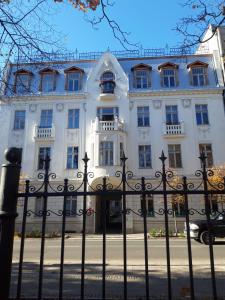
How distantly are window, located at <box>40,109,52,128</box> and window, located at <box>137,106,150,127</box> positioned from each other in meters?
8.18

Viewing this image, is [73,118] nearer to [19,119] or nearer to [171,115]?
[19,119]

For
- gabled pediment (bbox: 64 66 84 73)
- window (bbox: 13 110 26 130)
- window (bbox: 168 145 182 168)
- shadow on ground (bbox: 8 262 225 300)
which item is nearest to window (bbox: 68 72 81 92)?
gabled pediment (bbox: 64 66 84 73)

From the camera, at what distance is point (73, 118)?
27.0 metres

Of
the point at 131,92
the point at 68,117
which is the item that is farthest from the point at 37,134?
the point at 131,92

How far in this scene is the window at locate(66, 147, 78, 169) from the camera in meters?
25.5

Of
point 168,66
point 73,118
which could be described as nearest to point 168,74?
point 168,66

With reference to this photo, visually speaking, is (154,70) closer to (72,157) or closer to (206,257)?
(72,157)

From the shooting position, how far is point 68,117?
88.8 feet

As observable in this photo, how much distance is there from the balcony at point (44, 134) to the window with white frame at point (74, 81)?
4.70 m

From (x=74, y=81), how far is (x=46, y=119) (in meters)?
4.86

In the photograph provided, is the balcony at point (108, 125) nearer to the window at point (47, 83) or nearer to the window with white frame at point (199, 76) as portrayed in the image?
the window at point (47, 83)

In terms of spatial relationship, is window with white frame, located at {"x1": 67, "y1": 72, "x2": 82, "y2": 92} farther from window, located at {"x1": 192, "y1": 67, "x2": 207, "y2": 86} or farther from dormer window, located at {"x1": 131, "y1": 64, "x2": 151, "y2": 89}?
window, located at {"x1": 192, "y1": 67, "x2": 207, "y2": 86}

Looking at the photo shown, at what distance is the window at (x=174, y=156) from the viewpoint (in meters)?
25.3


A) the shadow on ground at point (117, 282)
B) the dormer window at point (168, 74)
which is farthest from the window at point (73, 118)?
the shadow on ground at point (117, 282)
